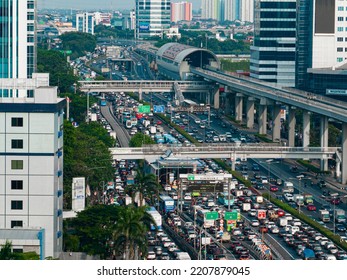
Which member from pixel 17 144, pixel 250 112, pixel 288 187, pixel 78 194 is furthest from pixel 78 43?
pixel 17 144

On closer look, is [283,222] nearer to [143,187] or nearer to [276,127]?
[143,187]

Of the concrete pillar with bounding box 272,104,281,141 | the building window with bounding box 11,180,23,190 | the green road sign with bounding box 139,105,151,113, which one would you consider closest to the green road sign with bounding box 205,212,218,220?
the building window with bounding box 11,180,23,190

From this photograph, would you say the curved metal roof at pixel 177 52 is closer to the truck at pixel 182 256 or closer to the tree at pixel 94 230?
the tree at pixel 94 230

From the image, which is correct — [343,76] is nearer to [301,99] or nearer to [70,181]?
[301,99]

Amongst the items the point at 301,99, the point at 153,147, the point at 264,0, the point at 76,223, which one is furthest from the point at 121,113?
the point at 76,223

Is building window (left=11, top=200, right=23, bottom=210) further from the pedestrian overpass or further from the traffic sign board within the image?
the pedestrian overpass
